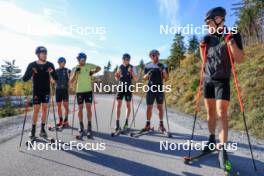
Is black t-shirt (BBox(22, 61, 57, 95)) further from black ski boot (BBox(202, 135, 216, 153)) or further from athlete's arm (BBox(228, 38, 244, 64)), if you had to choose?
athlete's arm (BBox(228, 38, 244, 64))

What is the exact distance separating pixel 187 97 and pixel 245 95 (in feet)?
27.9

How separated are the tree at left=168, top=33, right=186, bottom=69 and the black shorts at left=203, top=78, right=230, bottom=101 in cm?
5272

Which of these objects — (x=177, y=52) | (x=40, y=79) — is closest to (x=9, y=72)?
(x=177, y=52)

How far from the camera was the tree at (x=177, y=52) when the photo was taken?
58844mm

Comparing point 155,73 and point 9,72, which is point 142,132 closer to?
point 155,73

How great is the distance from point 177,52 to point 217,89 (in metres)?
56.1

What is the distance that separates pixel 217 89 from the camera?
5.39 meters

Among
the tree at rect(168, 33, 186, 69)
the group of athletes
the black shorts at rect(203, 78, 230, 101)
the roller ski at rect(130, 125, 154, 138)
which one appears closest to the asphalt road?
the group of athletes

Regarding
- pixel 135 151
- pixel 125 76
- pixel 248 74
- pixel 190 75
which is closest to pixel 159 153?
pixel 135 151

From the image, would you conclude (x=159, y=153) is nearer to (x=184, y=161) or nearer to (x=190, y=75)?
(x=184, y=161)

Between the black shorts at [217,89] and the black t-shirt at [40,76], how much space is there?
4712 mm

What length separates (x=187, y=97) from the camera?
2241 centimetres

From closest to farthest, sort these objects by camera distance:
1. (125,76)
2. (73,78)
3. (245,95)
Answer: (73,78), (125,76), (245,95)

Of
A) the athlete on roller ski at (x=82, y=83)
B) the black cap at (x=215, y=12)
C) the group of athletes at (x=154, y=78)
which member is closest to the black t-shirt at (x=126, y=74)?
the group of athletes at (x=154, y=78)
